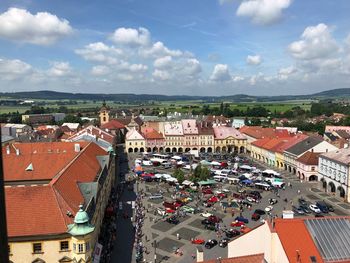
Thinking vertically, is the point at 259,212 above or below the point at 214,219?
below

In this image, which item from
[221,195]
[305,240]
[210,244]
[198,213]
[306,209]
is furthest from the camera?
[221,195]

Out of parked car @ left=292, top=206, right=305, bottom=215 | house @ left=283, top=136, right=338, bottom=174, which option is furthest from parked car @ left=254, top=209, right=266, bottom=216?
house @ left=283, top=136, right=338, bottom=174

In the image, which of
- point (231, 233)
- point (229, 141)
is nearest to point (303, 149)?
point (229, 141)

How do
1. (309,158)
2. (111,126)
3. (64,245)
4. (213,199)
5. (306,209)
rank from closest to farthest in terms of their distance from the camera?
(64,245), (306,209), (213,199), (309,158), (111,126)

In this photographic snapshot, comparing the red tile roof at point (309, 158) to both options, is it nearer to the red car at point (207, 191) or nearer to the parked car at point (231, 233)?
the red car at point (207, 191)

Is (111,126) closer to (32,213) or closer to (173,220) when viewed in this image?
(173,220)


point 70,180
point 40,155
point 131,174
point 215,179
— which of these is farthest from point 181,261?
point 131,174

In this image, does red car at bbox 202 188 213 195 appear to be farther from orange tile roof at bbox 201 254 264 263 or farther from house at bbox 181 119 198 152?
house at bbox 181 119 198 152

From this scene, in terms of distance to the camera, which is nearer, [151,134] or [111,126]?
[151,134]
